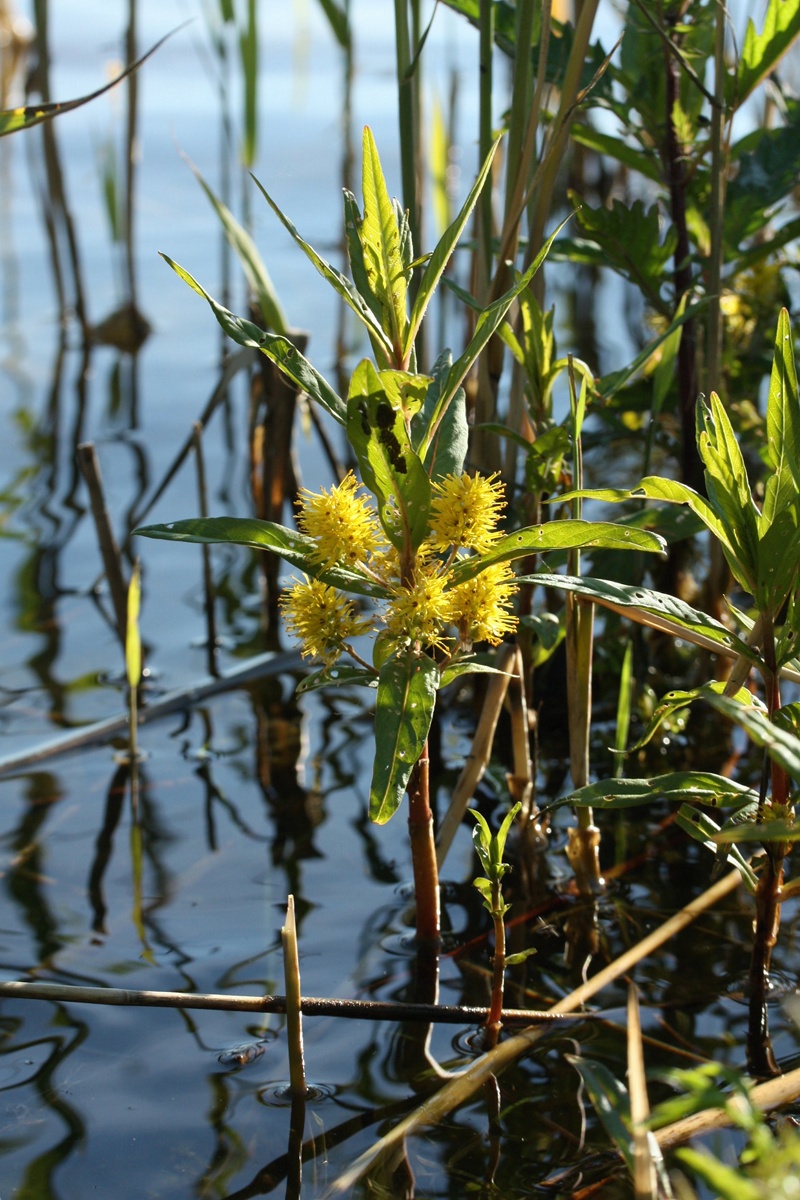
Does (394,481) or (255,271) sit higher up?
(255,271)

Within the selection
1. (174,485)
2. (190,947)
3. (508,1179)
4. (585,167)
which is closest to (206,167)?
(585,167)

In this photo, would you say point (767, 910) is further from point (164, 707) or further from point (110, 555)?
point (110, 555)

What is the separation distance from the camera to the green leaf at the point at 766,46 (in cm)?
187

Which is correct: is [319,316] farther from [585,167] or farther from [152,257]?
[585,167]

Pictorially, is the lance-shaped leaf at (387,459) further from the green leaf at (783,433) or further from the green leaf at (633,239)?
the green leaf at (633,239)

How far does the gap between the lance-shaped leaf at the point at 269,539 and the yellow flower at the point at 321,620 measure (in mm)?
25

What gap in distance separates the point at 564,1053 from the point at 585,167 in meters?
4.79

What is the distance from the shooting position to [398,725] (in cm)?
128

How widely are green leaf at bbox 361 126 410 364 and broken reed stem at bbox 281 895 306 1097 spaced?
626 millimetres

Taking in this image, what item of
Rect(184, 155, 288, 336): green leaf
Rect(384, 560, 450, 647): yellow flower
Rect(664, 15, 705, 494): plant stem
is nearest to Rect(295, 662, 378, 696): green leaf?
Rect(384, 560, 450, 647): yellow flower

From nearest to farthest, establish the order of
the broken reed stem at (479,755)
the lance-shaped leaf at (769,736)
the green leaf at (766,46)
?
the lance-shaped leaf at (769,736)
the broken reed stem at (479,755)
the green leaf at (766,46)

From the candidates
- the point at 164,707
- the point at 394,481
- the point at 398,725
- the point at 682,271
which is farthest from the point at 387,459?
Result: the point at 164,707

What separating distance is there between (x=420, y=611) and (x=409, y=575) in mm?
64

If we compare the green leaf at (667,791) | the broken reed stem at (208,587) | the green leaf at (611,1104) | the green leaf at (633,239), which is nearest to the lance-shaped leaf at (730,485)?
the green leaf at (667,791)
